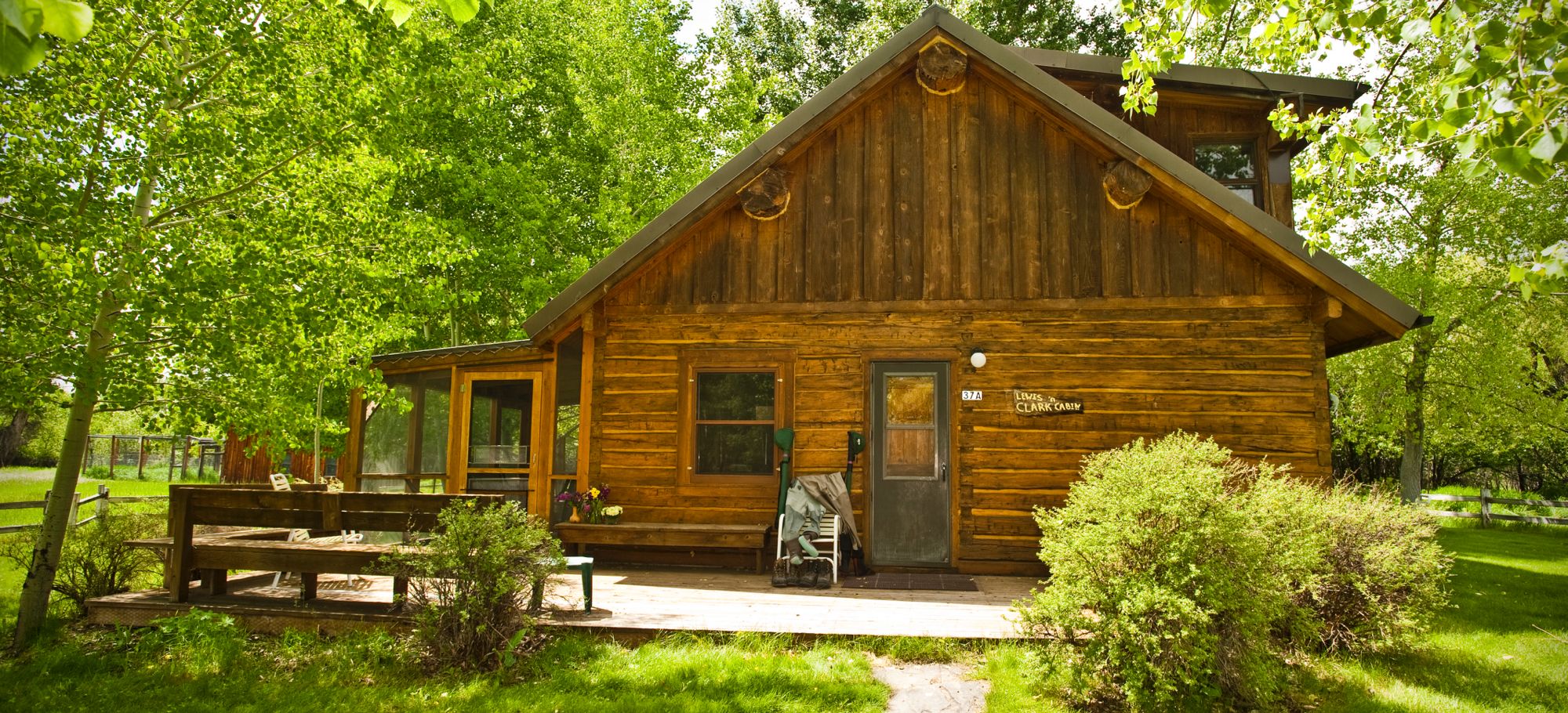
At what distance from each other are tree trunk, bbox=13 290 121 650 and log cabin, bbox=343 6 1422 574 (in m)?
3.61

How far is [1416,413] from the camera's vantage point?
763 inches

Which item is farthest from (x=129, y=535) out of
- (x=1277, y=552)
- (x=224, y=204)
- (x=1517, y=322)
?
(x=1517, y=322)

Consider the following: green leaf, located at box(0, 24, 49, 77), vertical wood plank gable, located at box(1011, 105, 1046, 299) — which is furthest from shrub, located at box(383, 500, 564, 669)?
vertical wood plank gable, located at box(1011, 105, 1046, 299)

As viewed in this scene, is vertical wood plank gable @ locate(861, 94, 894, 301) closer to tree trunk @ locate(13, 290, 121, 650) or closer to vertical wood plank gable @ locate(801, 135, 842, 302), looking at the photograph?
vertical wood plank gable @ locate(801, 135, 842, 302)

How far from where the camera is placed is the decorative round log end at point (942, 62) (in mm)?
9438

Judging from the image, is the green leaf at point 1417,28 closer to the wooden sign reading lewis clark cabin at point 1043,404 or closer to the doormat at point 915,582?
the doormat at point 915,582

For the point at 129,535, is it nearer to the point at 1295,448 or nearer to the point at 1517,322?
the point at 1295,448

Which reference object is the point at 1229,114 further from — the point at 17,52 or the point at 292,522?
the point at 17,52

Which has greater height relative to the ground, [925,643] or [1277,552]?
[1277,552]

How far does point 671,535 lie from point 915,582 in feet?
8.33

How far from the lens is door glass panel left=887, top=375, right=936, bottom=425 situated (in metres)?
9.34

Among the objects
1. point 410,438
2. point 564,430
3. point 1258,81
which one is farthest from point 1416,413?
point 410,438

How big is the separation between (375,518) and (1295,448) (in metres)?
8.42

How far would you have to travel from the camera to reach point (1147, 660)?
4.69 metres
